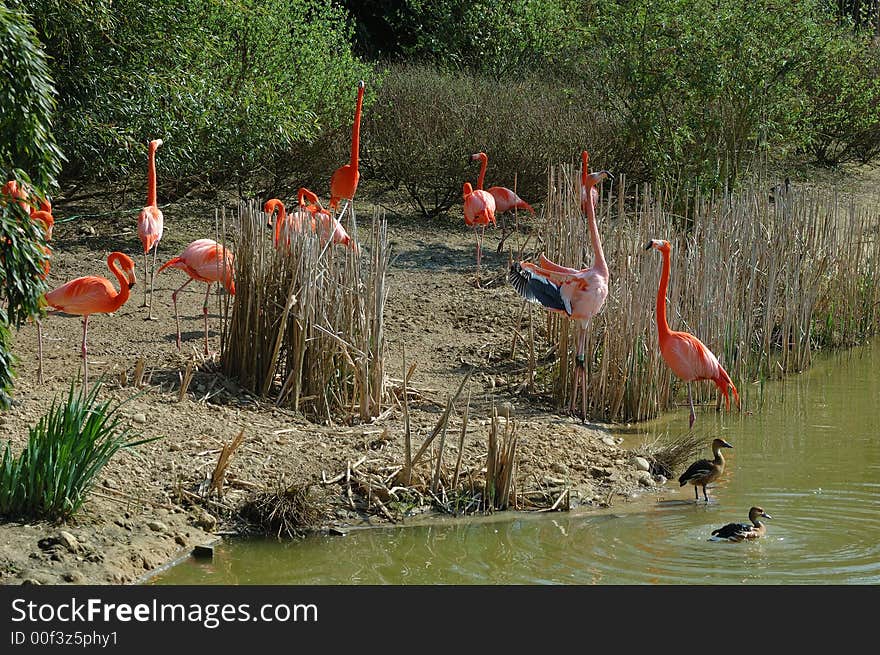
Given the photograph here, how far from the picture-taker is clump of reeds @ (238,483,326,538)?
5.96 meters

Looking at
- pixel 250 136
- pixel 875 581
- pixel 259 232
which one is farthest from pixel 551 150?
pixel 875 581

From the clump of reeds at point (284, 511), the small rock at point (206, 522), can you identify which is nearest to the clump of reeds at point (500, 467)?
the clump of reeds at point (284, 511)

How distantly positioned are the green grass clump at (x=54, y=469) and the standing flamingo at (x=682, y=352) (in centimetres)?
360

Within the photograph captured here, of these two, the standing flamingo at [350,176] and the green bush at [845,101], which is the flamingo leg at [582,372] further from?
the green bush at [845,101]

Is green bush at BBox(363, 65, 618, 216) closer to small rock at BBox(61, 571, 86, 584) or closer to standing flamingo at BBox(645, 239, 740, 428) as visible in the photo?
standing flamingo at BBox(645, 239, 740, 428)

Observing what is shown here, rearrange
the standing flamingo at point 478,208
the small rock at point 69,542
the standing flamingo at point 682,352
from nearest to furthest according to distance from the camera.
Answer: the small rock at point 69,542 → the standing flamingo at point 682,352 → the standing flamingo at point 478,208

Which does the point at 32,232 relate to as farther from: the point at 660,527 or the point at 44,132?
the point at 660,527

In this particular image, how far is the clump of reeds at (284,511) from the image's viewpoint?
5.96 meters

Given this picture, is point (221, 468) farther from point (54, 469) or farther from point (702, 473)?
point (702, 473)

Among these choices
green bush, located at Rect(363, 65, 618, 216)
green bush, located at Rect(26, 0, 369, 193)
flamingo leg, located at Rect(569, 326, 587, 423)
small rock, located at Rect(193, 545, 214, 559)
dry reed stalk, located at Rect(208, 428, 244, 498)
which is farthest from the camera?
green bush, located at Rect(363, 65, 618, 216)

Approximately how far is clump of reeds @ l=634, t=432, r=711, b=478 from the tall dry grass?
802mm

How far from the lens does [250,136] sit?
38.3 feet

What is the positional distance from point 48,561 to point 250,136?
23.5ft

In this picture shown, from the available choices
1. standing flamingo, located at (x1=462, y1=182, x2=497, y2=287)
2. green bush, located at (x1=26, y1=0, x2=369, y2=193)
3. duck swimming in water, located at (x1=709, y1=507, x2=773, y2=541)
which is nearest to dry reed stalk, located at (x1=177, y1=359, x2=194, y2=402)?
duck swimming in water, located at (x1=709, y1=507, x2=773, y2=541)
